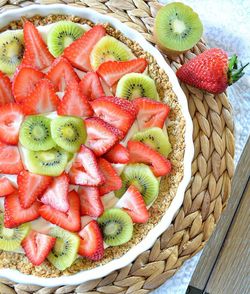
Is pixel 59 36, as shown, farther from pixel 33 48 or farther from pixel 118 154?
pixel 118 154

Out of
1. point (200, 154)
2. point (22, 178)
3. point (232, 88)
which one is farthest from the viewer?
point (232, 88)

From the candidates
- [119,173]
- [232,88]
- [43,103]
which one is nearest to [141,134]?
[119,173]

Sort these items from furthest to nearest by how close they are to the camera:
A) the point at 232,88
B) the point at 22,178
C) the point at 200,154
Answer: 1. the point at 232,88
2. the point at 200,154
3. the point at 22,178

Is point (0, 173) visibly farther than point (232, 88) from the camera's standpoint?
No

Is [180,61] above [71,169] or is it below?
above

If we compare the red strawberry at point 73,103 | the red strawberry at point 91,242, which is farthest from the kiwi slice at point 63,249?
the red strawberry at point 73,103

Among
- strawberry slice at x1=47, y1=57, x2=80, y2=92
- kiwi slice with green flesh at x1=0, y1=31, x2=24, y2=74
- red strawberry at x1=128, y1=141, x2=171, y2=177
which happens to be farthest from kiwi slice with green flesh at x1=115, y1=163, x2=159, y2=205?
kiwi slice with green flesh at x1=0, y1=31, x2=24, y2=74

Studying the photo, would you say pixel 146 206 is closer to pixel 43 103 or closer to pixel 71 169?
pixel 71 169
